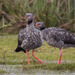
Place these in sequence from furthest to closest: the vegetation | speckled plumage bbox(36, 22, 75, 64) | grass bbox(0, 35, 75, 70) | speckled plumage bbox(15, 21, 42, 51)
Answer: the vegetation, speckled plumage bbox(36, 22, 75, 64), speckled plumage bbox(15, 21, 42, 51), grass bbox(0, 35, 75, 70)

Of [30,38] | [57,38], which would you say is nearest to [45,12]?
[57,38]

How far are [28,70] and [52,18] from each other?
6.46 metres

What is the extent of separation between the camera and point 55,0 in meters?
11.0

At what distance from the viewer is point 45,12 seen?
1095cm

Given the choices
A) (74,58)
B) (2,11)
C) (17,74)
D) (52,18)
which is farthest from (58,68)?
(2,11)

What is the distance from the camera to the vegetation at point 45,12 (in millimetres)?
10859

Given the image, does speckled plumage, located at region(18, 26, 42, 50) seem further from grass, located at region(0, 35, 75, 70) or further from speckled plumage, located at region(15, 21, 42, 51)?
grass, located at region(0, 35, 75, 70)

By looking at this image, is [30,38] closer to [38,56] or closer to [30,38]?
[30,38]

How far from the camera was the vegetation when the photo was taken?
10.9m

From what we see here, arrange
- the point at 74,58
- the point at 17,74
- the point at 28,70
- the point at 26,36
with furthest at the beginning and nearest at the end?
1. the point at 74,58
2. the point at 26,36
3. the point at 28,70
4. the point at 17,74

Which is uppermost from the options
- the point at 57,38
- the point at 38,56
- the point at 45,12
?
the point at 57,38

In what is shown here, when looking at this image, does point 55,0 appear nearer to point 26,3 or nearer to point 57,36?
point 26,3

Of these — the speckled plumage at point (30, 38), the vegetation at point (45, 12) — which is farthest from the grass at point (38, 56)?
the vegetation at point (45, 12)

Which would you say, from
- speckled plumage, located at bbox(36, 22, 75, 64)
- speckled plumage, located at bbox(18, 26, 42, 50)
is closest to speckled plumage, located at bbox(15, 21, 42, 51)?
speckled plumage, located at bbox(18, 26, 42, 50)
